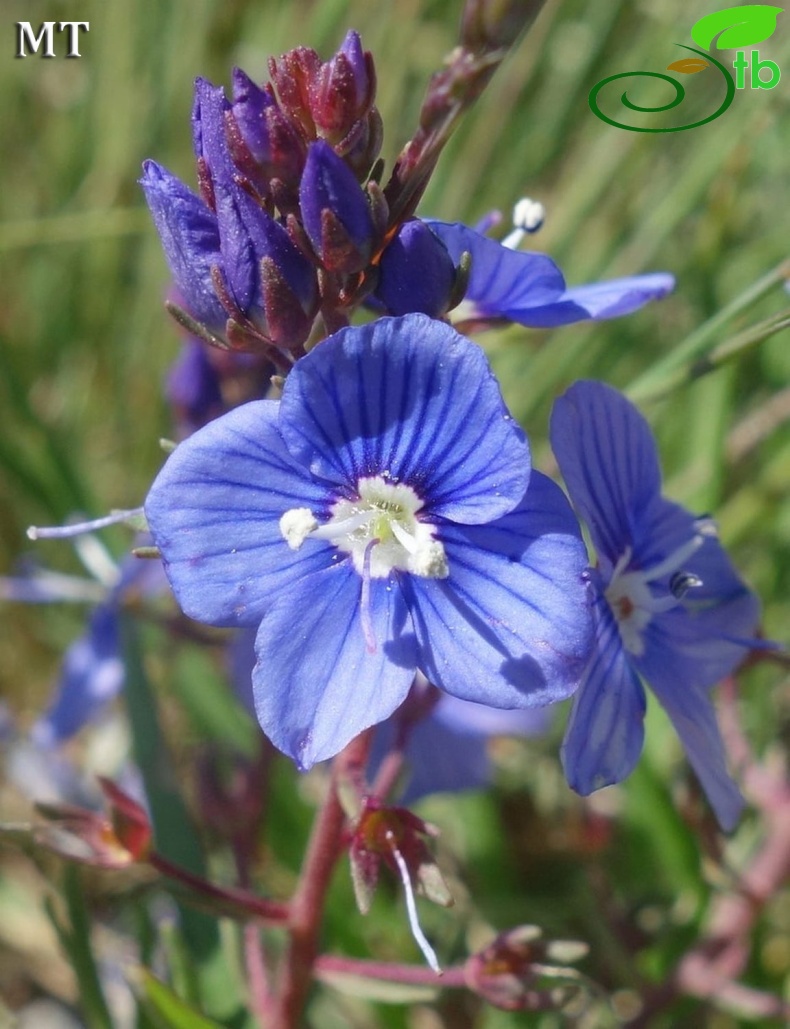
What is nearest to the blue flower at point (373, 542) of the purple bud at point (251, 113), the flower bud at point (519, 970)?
the purple bud at point (251, 113)

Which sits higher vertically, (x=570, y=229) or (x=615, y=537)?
(x=570, y=229)

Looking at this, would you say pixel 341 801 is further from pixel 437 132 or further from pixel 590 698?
pixel 437 132

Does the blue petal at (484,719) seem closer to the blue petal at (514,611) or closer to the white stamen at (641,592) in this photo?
the white stamen at (641,592)

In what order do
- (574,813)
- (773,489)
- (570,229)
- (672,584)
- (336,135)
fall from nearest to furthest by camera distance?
1. (336,135)
2. (672,584)
3. (574,813)
4. (773,489)
5. (570,229)

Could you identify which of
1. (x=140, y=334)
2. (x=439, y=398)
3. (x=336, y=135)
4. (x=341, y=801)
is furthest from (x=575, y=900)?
(x=140, y=334)

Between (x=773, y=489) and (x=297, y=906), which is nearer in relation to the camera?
(x=297, y=906)

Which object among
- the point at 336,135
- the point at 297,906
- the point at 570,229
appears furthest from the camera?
the point at 570,229
